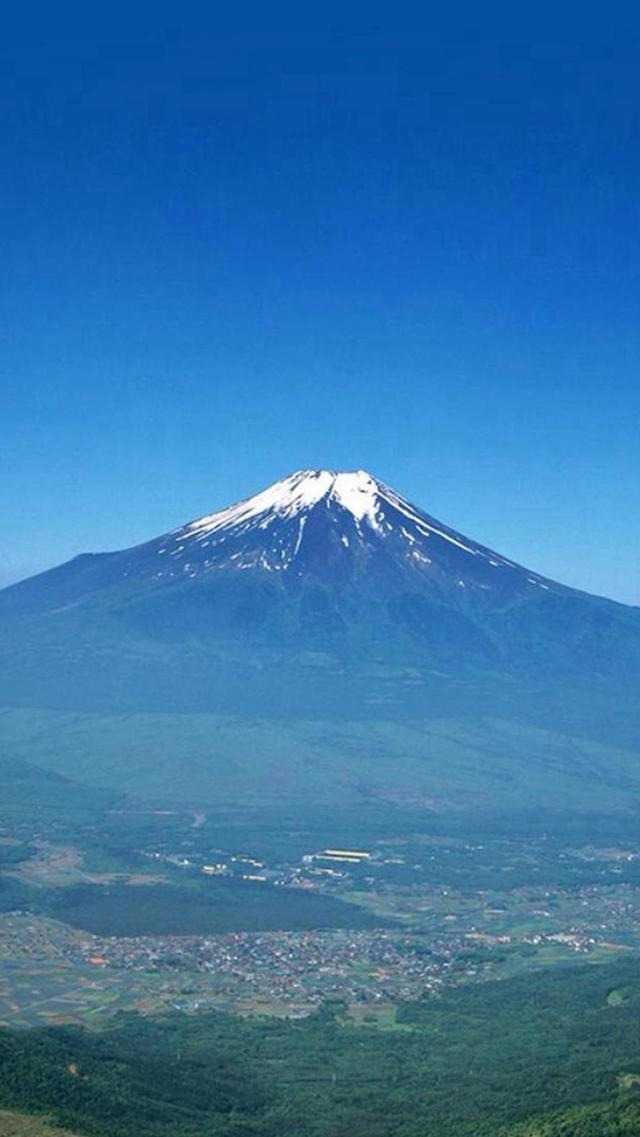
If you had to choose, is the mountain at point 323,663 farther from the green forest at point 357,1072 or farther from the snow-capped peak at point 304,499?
the green forest at point 357,1072

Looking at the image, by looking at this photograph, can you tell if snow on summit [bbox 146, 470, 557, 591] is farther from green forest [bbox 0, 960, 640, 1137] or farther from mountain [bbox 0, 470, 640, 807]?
green forest [bbox 0, 960, 640, 1137]

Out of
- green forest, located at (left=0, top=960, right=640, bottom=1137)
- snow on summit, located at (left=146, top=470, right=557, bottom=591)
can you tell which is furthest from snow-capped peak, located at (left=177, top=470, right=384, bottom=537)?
green forest, located at (left=0, top=960, right=640, bottom=1137)

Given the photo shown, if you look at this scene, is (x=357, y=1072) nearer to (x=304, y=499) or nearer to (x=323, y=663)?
(x=323, y=663)

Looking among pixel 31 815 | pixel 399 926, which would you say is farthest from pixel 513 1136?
pixel 31 815

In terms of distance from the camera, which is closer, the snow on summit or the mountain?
the mountain

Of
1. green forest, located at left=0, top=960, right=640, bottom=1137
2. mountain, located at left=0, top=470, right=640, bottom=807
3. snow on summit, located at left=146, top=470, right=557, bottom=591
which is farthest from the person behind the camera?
snow on summit, located at left=146, top=470, right=557, bottom=591

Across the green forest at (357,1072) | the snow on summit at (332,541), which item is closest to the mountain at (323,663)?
the snow on summit at (332,541)

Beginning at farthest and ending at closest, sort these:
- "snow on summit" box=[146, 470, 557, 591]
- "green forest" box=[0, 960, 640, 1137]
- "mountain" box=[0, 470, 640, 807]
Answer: "snow on summit" box=[146, 470, 557, 591], "mountain" box=[0, 470, 640, 807], "green forest" box=[0, 960, 640, 1137]
